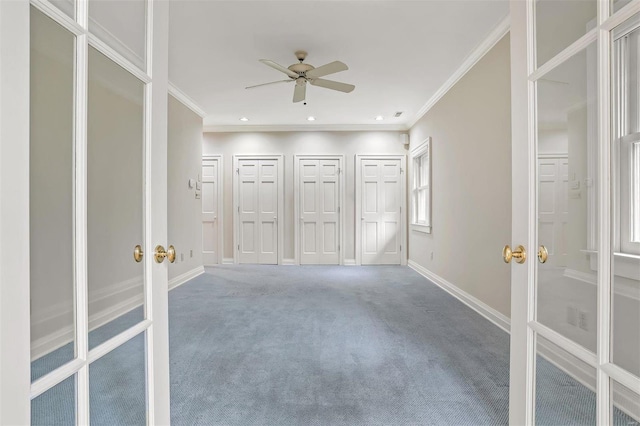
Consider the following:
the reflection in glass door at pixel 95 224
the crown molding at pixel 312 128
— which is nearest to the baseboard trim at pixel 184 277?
the crown molding at pixel 312 128

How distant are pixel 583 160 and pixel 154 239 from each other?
1221 mm

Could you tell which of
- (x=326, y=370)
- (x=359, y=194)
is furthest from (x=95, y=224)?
(x=359, y=194)

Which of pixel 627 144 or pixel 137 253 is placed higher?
pixel 627 144

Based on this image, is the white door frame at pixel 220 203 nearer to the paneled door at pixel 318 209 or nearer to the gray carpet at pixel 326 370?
the paneled door at pixel 318 209

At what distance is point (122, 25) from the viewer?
954 mm

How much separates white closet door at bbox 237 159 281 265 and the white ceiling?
169cm

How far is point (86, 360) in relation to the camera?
2.56 feet

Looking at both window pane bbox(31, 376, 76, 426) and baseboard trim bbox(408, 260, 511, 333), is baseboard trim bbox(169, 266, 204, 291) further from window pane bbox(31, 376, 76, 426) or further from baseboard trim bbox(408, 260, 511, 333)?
window pane bbox(31, 376, 76, 426)

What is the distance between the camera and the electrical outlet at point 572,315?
0.89m

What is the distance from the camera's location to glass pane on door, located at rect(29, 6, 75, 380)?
25.2 inches

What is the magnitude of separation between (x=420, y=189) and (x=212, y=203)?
3837 millimetres

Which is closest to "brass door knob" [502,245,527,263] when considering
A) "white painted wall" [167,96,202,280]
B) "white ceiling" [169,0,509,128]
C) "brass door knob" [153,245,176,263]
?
"brass door knob" [153,245,176,263]

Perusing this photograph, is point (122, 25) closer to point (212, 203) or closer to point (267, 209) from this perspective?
point (267, 209)

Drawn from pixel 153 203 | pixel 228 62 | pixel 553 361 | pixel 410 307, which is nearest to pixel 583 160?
pixel 553 361
